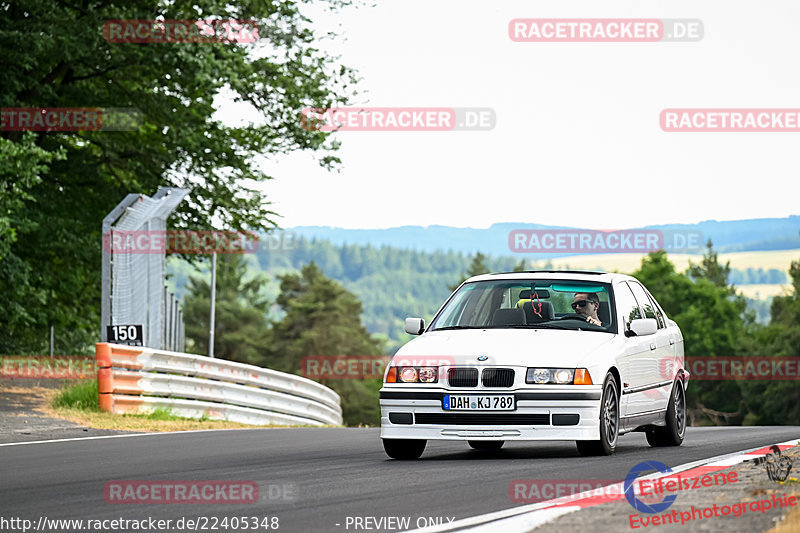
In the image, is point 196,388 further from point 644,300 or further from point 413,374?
point 413,374

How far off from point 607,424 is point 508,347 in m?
1.15

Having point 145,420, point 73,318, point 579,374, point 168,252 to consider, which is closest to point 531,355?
point 579,374

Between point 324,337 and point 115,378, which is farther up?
point 115,378

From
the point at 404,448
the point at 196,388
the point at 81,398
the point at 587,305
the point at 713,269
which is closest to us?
the point at 404,448

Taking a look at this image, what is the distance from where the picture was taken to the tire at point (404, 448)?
10.7 m

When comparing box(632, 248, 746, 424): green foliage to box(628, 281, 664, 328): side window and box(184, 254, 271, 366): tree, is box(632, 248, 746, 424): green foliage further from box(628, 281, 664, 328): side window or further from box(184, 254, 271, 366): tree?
box(628, 281, 664, 328): side window


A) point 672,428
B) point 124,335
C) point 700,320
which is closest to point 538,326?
point 672,428

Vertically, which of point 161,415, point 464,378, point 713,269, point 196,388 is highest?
point 713,269

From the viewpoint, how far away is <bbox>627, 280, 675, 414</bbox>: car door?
457 inches

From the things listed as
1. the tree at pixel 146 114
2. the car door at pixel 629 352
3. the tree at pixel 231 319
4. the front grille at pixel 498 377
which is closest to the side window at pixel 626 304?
the car door at pixel 629 352

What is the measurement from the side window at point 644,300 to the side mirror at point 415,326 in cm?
242

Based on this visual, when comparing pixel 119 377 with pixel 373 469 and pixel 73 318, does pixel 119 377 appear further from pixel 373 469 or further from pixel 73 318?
pixel 73 318

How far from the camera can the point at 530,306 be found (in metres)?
11.6

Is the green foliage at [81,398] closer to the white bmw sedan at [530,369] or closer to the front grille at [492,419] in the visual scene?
the white bmw sedan at [530,369]
